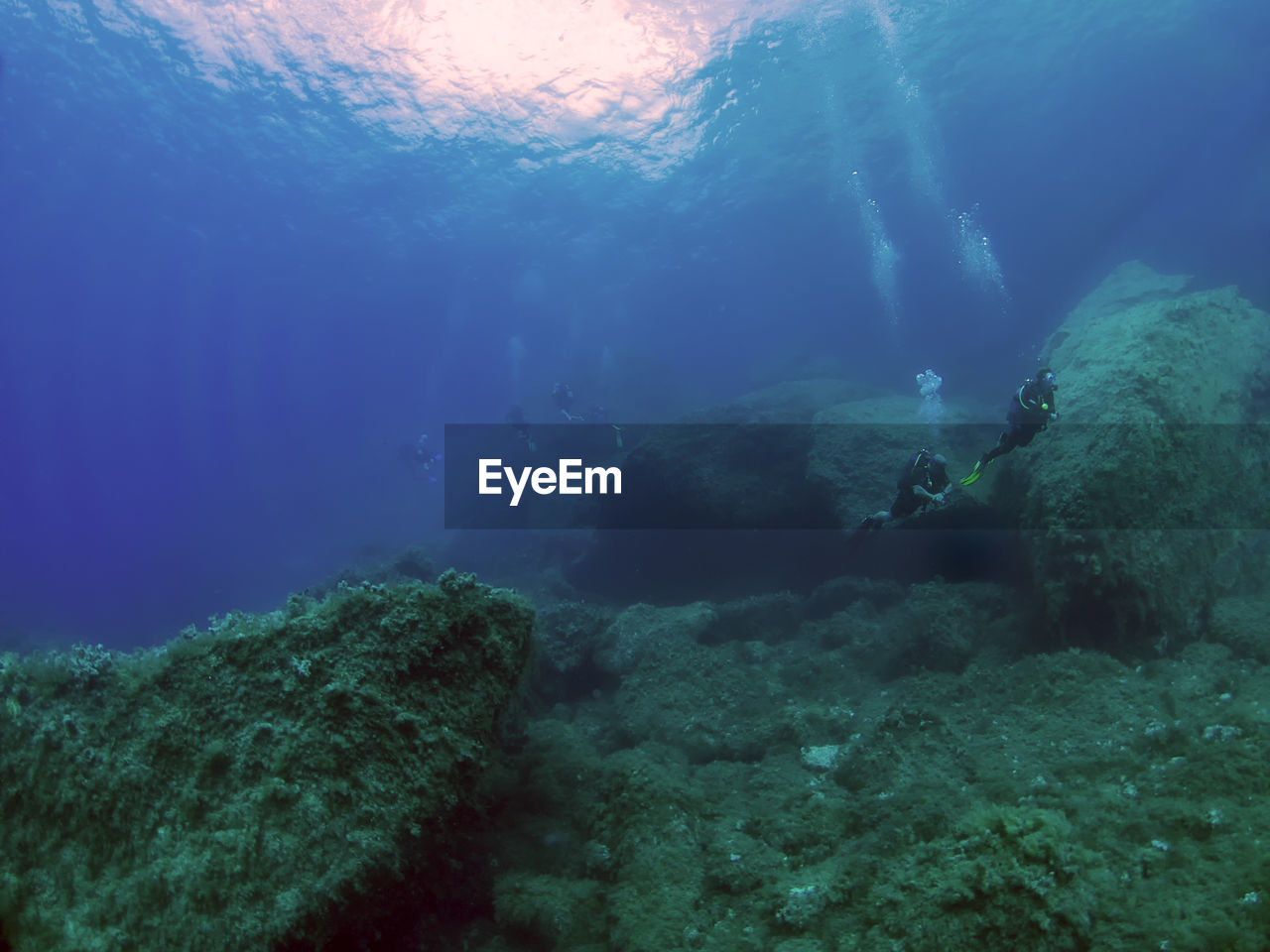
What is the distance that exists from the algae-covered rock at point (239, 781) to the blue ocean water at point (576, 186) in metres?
26.5

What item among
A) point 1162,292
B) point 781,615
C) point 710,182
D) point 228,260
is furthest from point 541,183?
point 781,615

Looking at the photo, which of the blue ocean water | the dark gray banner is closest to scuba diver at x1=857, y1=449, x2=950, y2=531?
the dark gray banner

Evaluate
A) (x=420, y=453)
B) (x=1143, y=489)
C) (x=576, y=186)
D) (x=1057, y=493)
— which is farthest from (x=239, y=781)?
(x=576, y=186)

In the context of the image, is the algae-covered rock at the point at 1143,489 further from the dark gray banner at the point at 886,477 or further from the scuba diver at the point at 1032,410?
the scuba diver at the point at 1032,410

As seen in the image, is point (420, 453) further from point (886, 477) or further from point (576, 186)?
point (576, 186)

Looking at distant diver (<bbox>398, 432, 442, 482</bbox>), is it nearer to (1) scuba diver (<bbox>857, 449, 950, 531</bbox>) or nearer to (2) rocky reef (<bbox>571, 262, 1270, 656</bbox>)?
(2) rocky reef (<bbox>571, 262, 1270, 656</bbox>)

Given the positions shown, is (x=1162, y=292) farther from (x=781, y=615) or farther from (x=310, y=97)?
(x=310, y=97)

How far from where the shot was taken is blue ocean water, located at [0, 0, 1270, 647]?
24.4m

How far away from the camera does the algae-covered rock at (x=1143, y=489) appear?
17.9 feet

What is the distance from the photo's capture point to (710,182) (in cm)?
3794

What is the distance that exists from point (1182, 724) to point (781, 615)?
5.17m

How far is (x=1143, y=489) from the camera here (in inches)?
223

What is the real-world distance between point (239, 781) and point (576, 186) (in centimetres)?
3933

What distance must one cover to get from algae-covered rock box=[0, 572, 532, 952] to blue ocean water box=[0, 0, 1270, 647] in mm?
26548
